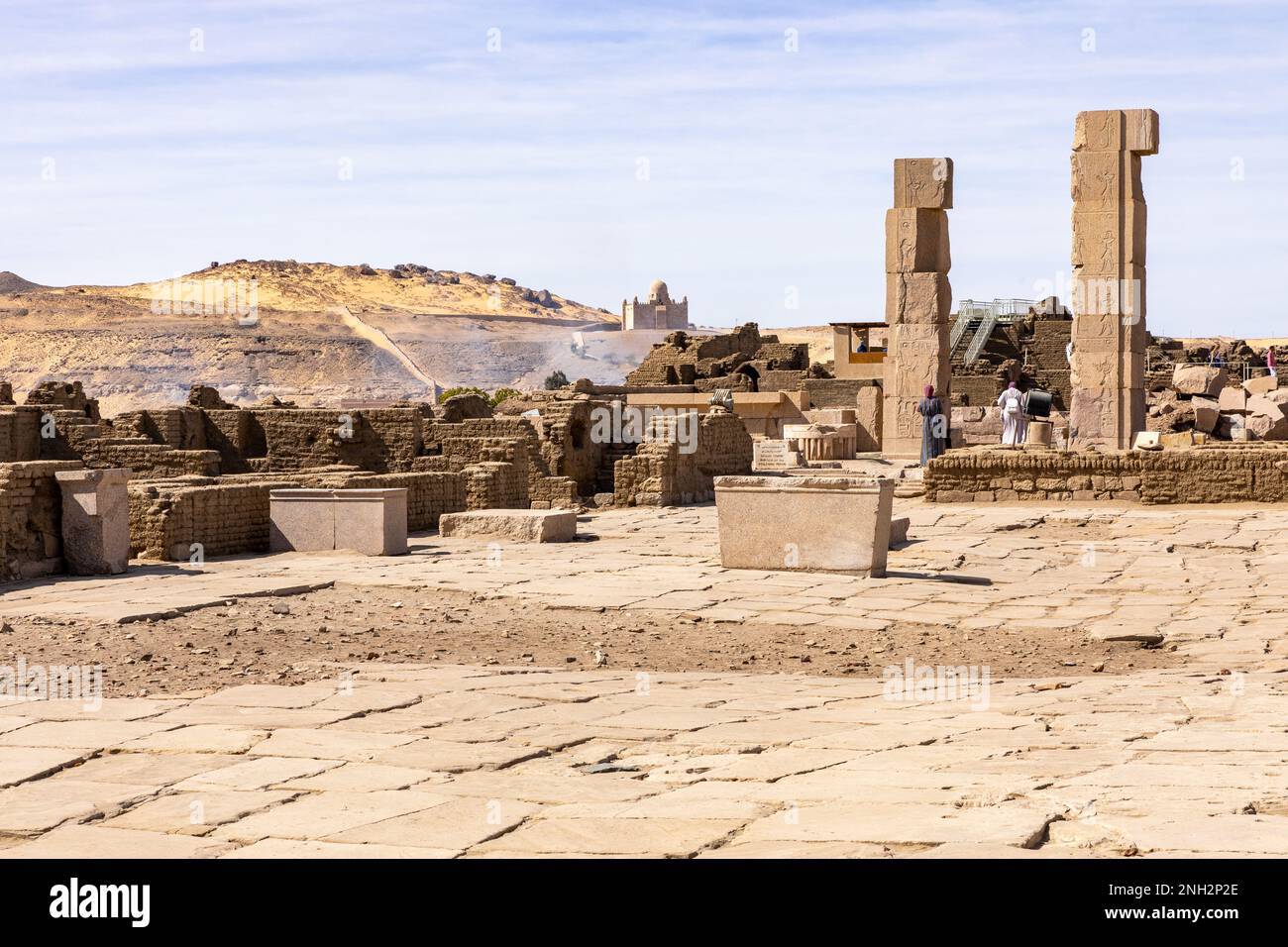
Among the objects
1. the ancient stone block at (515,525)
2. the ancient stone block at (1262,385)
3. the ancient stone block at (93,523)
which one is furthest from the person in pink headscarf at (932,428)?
the ancient stone block at (1262,385)

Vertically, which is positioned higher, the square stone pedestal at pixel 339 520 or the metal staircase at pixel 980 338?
the metal staircase at pixel 980 338

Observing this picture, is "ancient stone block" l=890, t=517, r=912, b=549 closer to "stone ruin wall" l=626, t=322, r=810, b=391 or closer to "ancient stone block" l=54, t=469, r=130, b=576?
"ancient stone block" l=54, t=469, r=130, b=576

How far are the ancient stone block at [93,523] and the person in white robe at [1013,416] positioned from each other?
509 inches

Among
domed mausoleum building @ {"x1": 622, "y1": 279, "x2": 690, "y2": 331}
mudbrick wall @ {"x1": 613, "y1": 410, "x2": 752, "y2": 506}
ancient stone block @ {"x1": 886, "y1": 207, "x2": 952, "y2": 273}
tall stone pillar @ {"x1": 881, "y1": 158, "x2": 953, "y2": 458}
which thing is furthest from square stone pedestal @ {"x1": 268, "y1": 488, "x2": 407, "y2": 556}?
domed mausoleum building @ {"x1": 622, "y1": 279, "x2": 690, "y2": 331}

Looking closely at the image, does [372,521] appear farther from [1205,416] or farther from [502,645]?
[1205,416]

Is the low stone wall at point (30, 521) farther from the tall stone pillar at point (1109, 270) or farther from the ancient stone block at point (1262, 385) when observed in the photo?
the ancient stone block at point (1262, 385)

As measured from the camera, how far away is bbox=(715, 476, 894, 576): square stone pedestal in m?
11.9

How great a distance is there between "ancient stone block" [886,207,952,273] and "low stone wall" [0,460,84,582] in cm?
1440

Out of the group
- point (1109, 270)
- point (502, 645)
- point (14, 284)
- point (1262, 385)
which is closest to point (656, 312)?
point (14, 284)

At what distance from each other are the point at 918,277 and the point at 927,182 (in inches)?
58.5

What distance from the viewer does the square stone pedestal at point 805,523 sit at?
11945 mm

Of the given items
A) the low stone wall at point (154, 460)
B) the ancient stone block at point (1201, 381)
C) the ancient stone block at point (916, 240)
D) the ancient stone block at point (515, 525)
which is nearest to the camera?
the ancient stone block at point (515, 525)

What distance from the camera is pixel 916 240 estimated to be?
2377 centimetres
